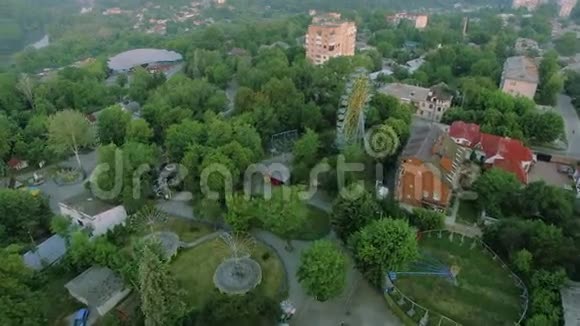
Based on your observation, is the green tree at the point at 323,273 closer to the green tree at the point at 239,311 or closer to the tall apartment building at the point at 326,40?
the green tree at the point at 239,311

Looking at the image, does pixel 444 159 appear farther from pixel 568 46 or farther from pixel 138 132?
pixel 568 46

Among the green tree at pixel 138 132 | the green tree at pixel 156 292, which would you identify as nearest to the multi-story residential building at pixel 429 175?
the green tree at pixel 156 292

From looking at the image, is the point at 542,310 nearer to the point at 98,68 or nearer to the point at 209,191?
the point at 209,191

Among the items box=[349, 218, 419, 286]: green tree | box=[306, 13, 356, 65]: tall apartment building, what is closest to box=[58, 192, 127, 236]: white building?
box=[349, 218, 419, 286]: green tree

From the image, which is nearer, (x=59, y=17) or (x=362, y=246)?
(x=362, y=246)

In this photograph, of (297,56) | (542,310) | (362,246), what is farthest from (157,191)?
(297,56)

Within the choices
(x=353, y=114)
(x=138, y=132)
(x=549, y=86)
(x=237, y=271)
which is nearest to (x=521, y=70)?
(x=549, y=86)
